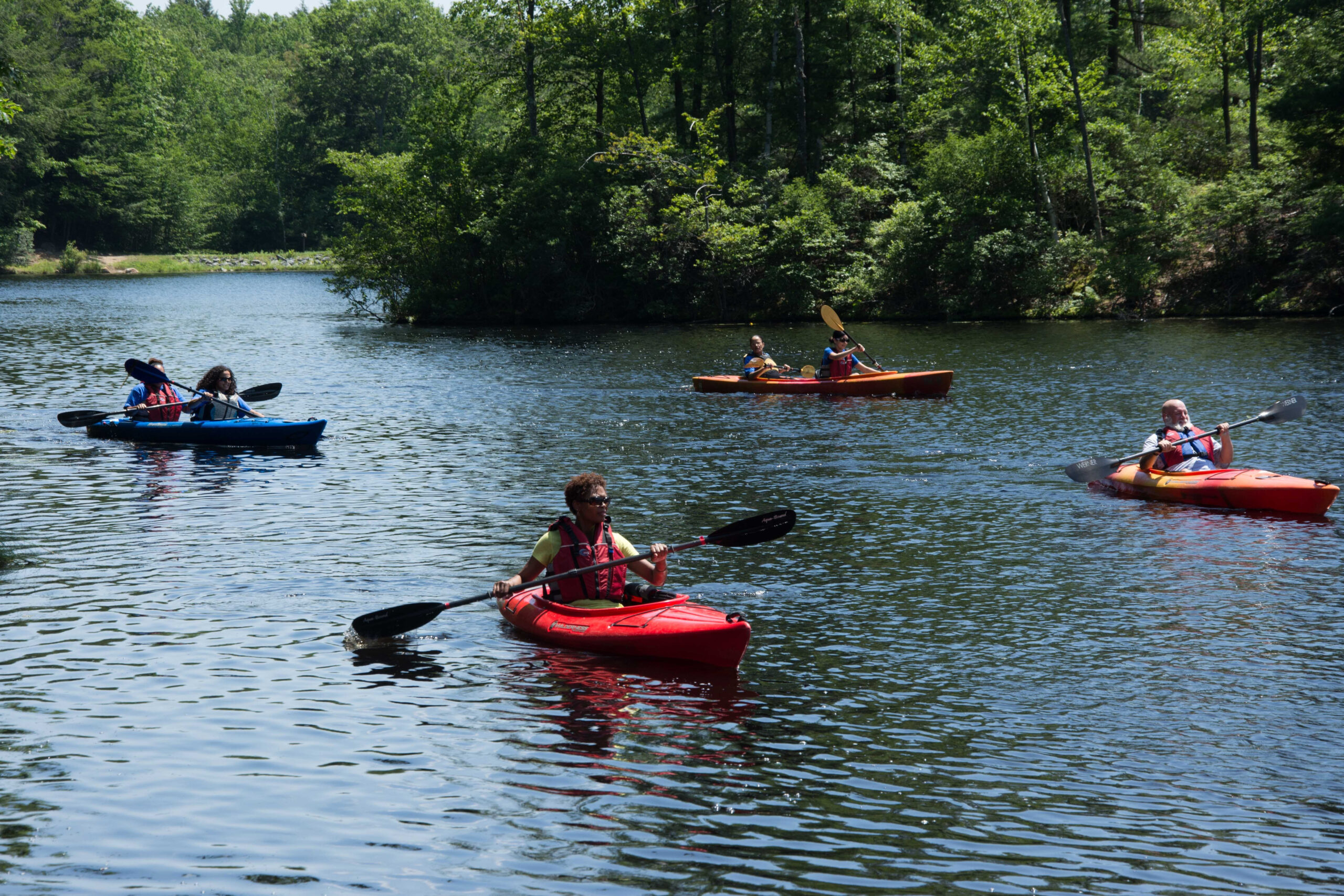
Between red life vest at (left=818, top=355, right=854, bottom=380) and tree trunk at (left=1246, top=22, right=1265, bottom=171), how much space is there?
21.4 meters

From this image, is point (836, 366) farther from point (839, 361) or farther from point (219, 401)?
point (219, 401)

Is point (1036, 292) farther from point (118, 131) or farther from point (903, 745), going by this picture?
point (118, 131)

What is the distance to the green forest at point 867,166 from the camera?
119 feet

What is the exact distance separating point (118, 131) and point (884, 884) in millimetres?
95108

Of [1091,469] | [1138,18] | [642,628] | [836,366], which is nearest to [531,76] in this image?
[1138,18]

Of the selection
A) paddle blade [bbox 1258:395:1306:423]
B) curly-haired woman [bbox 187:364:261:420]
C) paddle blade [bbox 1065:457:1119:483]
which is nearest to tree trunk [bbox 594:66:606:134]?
curly-haired woman [bbox 187:364:261:420]

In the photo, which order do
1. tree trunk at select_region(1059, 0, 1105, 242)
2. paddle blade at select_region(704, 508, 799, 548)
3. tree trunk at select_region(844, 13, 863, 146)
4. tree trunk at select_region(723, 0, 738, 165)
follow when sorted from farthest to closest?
tree trunk at select_region(723, 0, 738, 165) < tree trunk at select_region(844, 13, 863, 146) < tree trunk at select_region(1059, 0, 1105, 242) < paddle blade at select_region(704, 508, 799, 548)

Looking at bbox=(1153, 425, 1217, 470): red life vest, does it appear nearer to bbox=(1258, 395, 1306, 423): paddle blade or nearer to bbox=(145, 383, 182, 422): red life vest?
bbox=(1258, 395, 1306, 423): paddle blade

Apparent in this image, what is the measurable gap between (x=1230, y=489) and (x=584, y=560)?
312 inches

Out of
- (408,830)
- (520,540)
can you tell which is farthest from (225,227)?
(408,830)

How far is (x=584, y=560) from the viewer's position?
9.43 m

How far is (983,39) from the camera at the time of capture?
3753cm

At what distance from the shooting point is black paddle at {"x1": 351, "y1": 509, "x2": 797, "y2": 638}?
9.23 meters

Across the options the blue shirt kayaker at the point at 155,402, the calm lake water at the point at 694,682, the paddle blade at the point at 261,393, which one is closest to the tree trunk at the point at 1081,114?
the calm lake water at the point at 694,682
